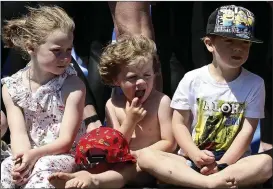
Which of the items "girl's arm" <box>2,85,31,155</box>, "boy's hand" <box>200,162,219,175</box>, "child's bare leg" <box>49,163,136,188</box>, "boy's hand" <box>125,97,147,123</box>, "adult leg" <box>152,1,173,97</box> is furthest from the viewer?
"adult leg" <box>152,1,173,97</box>

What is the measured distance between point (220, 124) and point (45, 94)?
0.85 meters

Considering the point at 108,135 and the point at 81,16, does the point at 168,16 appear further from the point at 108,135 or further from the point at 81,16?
the point at 108,135

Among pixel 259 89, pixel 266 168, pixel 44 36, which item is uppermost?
pixel 44 36

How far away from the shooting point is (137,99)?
3863 mm

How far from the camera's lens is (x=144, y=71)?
3861 mm

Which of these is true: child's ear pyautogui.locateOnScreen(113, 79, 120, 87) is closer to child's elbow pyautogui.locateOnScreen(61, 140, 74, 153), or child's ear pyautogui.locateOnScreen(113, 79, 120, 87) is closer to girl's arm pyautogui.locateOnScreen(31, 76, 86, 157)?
girl's arm pyautogui.locateOnScreen(31, 76, 86, 157)

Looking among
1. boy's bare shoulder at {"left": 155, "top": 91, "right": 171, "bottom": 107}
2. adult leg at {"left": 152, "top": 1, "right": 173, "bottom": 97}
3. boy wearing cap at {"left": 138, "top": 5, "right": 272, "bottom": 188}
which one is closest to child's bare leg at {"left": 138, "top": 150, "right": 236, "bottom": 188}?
boy wearing cap at {"left": 138, "top": 5, "right": 272, "bottom": 188}

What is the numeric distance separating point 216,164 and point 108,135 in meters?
0.51

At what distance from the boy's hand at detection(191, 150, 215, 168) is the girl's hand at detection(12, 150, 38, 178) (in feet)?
2.39

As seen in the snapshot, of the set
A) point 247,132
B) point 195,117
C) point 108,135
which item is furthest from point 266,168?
point 108,135

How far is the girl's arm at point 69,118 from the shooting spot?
363 centimetres

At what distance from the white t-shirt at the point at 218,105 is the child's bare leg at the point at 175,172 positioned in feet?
0.61

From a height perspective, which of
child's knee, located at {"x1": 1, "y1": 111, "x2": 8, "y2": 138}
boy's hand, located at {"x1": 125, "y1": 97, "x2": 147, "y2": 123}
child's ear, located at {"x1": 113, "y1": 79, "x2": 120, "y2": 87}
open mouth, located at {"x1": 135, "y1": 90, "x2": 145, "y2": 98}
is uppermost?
child's ear, located at {"x1": 113, "y1": 79, "x2": 120, "y2": 87}

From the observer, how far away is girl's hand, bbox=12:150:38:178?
354 centimetres
